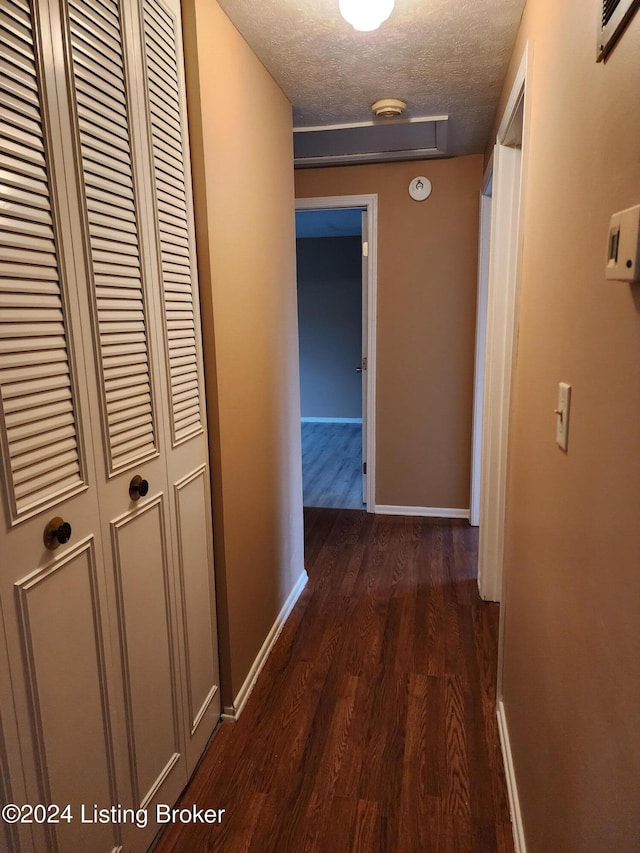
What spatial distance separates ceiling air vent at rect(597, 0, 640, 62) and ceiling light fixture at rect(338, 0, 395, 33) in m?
1.01

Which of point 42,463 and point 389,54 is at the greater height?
point 389,54

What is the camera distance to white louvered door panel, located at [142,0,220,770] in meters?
1.46

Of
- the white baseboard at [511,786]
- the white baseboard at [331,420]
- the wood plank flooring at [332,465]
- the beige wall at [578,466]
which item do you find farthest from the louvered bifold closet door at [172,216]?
the white baseboard at [331,420]

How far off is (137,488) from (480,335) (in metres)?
2.65

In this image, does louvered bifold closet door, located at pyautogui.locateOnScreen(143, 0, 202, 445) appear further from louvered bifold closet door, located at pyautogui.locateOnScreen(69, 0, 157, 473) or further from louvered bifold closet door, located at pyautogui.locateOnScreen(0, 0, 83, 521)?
louvered bifold closet door, located at pyautogui.locateOnScreen(0, 0, 83, 521)

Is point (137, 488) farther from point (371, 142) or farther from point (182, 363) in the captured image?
point (371, 142)

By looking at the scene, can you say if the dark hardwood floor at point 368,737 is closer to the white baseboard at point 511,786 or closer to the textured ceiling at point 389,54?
the white baseboard at point 511,786

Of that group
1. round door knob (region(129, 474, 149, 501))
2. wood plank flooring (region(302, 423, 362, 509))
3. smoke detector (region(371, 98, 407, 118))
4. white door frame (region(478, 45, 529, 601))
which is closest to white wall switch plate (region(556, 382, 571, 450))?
round door knob (region(129, 474, 149, 501))

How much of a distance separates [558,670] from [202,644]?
111 cm

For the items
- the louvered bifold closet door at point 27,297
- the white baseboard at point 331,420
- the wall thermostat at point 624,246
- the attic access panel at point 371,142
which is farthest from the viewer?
the white baseboard at point 331,420

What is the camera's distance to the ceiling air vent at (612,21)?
735mm

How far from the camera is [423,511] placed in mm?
3865

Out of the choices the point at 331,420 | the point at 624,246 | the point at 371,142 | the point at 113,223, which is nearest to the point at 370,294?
the point at 371,142

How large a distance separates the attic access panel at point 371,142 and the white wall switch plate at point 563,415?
220cm
